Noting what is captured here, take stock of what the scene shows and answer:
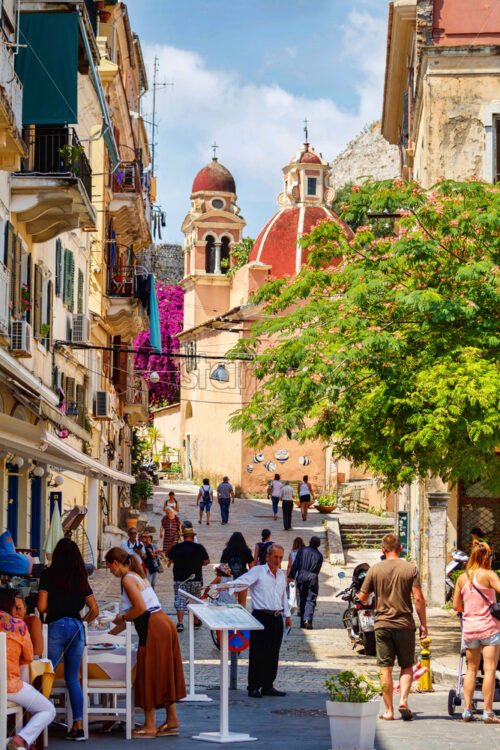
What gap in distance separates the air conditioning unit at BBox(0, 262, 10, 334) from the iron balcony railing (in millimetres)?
1862

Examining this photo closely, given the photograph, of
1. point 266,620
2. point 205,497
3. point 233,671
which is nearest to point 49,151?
point 266,620

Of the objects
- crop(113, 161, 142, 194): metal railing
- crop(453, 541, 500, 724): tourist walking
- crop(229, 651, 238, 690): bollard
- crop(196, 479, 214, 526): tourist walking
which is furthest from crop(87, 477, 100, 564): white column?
crop(453, 541, 500, 724): tourist walking

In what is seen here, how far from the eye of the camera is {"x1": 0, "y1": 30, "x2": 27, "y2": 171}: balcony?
41.9ft

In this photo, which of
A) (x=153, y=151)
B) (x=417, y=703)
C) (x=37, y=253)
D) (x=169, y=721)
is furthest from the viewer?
(x=153, y=151)

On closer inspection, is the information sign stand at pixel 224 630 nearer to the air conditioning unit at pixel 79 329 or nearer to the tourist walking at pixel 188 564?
the tourist walking at pixel 188 564

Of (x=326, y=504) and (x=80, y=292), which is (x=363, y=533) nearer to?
(x=326, y=504)

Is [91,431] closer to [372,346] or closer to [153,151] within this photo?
[372,346]

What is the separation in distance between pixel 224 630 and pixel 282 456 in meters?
40.3

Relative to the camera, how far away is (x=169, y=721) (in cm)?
1045

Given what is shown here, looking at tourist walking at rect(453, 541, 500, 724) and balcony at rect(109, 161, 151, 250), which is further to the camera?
balcony at rect(109, 161, 151, 250)

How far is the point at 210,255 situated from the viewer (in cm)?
6044

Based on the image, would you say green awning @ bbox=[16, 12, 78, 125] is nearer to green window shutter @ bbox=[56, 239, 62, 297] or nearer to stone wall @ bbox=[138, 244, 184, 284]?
green window shutter @ bbox=[56, 239, 62, 297]

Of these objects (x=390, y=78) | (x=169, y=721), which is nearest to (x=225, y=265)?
(x=390, y=78)

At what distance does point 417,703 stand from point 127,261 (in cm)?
2828
